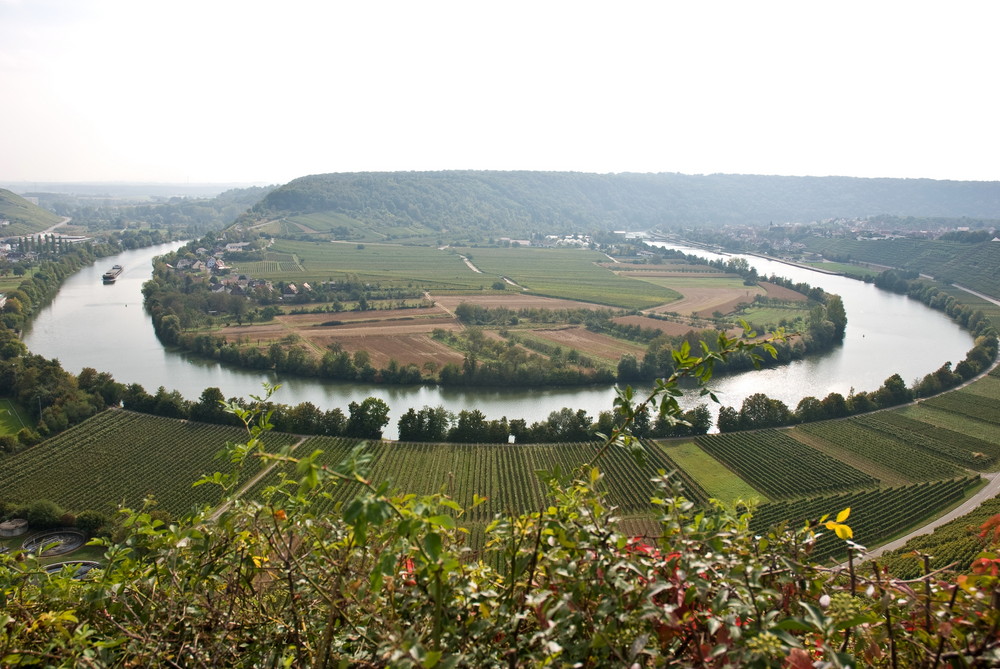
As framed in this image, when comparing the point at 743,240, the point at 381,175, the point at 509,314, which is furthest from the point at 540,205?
the point at 509,314

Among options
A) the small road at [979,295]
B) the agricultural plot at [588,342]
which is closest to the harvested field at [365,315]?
the agricultural plot at [588,342]

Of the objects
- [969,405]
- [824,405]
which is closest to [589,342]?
[824,405]

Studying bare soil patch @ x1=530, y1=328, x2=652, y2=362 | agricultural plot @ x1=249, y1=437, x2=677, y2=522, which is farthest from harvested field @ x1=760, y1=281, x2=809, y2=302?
agricultural plot @ x1=249, y1=437, x2=677, y2=522

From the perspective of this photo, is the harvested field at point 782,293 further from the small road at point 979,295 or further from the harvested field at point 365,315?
the harvested field at point 365,315

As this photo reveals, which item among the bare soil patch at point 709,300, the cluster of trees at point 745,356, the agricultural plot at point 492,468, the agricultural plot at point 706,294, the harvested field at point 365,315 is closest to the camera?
the agricultural plot at point 492,468

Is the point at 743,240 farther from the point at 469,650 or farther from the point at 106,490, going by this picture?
the point at 469,650

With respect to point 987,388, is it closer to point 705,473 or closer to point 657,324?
point 657,324
